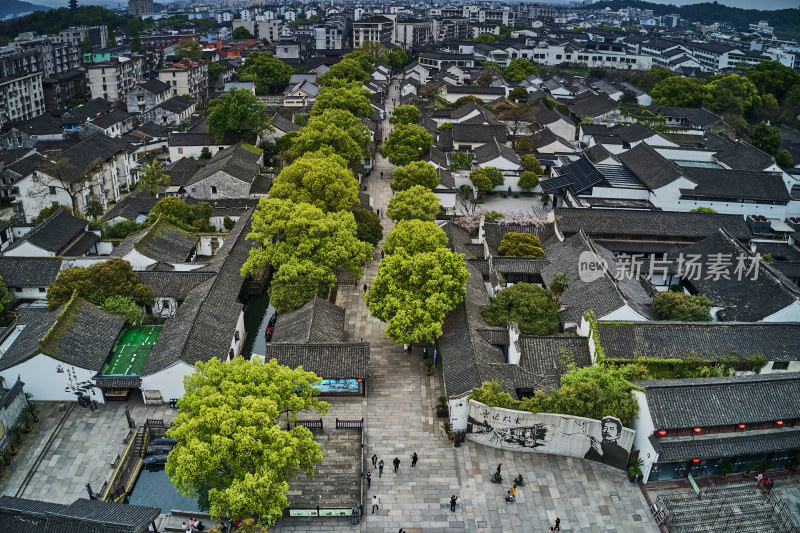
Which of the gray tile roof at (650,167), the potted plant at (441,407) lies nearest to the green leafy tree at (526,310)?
the potted plant at (441,407)

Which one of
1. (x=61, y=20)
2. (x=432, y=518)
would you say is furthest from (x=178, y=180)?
(x=61, y=20)

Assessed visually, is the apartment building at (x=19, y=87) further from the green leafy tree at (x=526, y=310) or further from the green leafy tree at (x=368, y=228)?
the green leafy tree at (x=526, y=310)

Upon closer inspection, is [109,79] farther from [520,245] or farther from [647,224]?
[647,224]

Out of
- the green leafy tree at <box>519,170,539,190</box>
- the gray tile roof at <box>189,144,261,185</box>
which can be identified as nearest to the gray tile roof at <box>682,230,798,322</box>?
the green leafy tree at <box>519,170,539,190</box>

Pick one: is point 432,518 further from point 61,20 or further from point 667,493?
point 61,20

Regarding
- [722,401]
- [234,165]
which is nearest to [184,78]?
[234,165]

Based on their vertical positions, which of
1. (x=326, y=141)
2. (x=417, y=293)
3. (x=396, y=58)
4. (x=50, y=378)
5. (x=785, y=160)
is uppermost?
(x=396, y=58)
